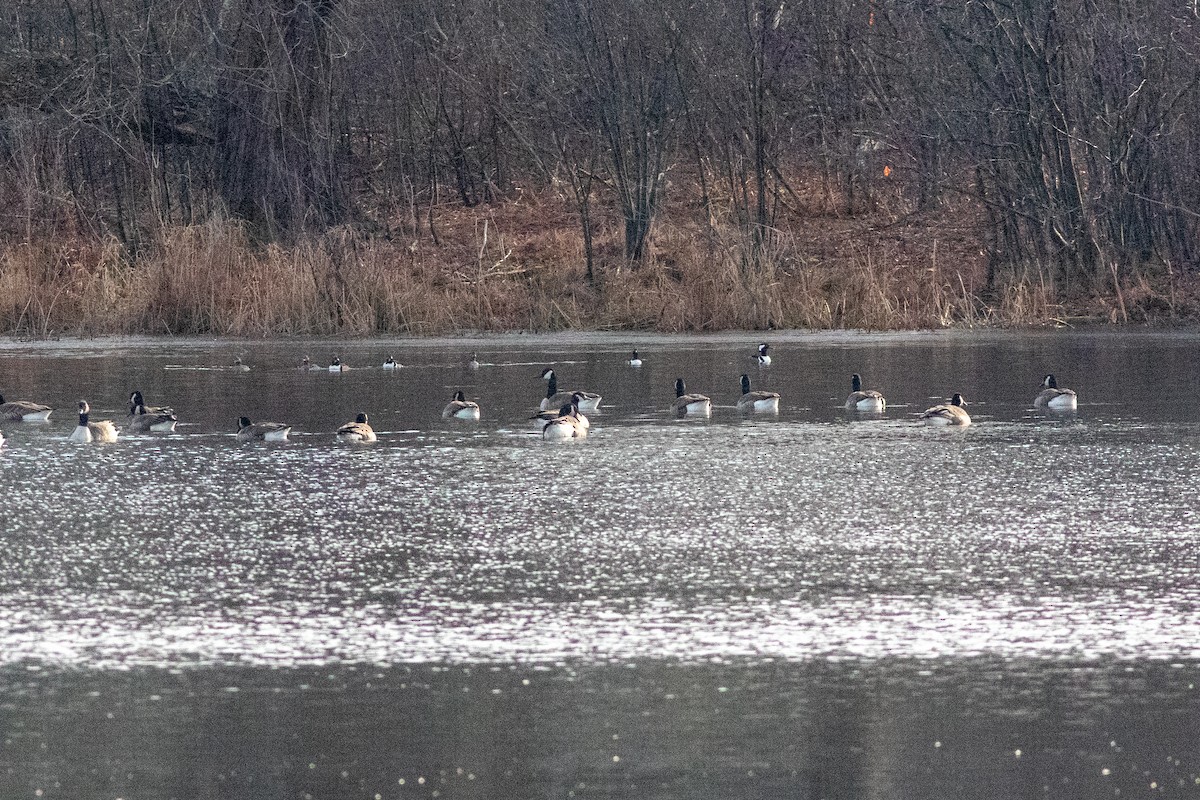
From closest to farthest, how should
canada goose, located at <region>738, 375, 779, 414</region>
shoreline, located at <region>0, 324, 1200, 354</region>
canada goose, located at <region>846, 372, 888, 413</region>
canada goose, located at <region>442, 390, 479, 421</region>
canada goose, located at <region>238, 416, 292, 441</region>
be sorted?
canada goose, located at <region>238, 416, 292, 441</region> → canada goose, located at <region>442, 390, 479, 421</region> → canada goose, located at <region>846, 372, 888, 413</region> → canada goose, located at <region>738, 375, 779, 414</region> → shoreline, located at <region>0, 324, 1200, 354</region>

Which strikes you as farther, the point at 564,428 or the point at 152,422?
the point at 152,422

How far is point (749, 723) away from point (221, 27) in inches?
1095

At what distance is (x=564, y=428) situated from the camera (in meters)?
15.2

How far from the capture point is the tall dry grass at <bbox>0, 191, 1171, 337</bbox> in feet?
90.8

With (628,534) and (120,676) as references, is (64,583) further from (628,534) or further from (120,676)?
(628,534)

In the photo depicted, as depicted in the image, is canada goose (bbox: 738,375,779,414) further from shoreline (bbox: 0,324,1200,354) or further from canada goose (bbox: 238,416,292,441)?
shoreline (bbox: 0,324,1200,354)

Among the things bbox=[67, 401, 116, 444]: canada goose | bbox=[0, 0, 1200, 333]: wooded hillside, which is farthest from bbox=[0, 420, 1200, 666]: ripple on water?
bbox=[0, 0, 1200, 333]: wooded hillside

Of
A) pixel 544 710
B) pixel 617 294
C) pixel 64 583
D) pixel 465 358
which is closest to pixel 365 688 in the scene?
pixel 544 710

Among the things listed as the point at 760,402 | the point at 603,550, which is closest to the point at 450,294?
the point at 760,402

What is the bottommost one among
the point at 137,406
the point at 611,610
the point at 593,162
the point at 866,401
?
the point at 611,610

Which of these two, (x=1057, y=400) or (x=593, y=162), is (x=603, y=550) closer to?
(x=1057, y=400)

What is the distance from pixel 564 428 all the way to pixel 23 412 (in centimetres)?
485

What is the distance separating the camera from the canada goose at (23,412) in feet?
54.3

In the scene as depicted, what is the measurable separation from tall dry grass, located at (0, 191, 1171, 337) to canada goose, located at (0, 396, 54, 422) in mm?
10650
